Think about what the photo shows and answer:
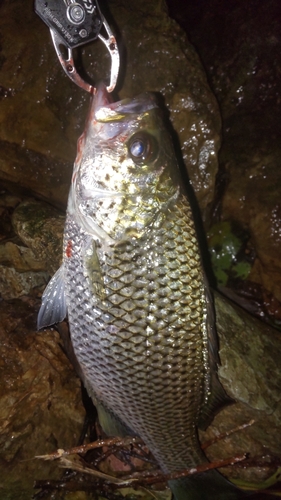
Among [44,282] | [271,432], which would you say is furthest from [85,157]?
[271,432]

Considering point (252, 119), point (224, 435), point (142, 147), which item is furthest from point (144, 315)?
point (252, 119)

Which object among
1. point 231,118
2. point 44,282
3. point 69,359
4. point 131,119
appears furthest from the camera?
point 231,118

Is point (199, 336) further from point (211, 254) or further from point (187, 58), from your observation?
point (187, 58)

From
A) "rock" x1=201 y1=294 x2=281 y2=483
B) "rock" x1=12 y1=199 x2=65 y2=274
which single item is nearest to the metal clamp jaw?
"rock" x1=12 y1=199 x2=65 y2=274

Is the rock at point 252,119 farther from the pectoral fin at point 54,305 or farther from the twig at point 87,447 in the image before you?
the pectoral fin at point 54,305

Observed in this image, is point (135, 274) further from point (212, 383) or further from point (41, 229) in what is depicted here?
point (41, 229)

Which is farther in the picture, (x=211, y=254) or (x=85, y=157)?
(x=211, y=254)
